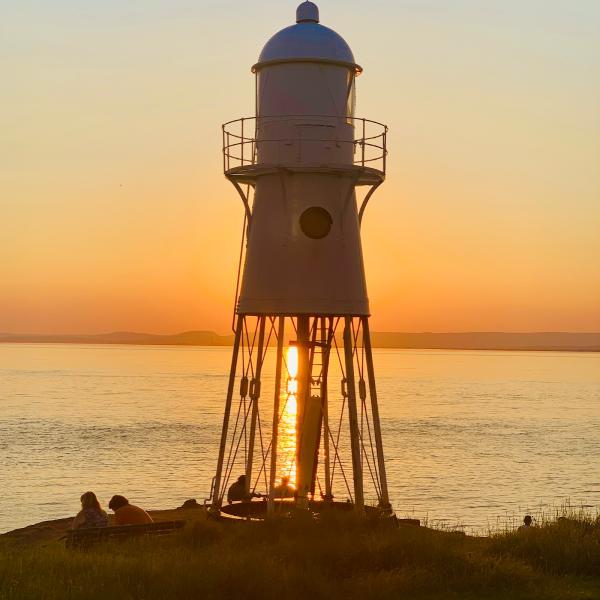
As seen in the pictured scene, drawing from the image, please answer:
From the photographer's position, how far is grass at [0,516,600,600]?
17641 millimetres

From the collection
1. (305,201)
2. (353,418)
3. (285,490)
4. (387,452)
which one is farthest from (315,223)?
(387,452)

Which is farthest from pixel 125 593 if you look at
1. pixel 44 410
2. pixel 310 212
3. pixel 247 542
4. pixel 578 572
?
pixel 44 410

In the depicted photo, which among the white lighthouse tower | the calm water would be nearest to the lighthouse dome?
the white lighthouse tower

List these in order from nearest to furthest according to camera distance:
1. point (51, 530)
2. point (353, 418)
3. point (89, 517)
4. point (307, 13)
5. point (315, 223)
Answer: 1. point (89, 517)
2. point (353, 418)
3. point (315, 223)
4. point (307, 13)
5. point (51, 530)

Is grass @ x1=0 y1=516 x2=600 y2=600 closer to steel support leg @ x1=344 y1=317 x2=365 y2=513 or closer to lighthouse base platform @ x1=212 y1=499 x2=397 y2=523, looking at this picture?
lighthouse base platform @ x1=212 y1=499 x2=397 y2=523

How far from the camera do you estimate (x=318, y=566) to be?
759 inches

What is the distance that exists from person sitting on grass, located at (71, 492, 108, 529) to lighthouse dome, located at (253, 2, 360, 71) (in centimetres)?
1096

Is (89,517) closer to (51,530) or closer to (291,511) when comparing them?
(291,511)

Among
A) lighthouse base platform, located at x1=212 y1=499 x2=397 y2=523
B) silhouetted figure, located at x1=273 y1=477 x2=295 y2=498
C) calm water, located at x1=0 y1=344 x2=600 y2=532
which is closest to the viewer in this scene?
A: lighthouse base platform, located at x1=212 y1=499 x2=397 y2=523

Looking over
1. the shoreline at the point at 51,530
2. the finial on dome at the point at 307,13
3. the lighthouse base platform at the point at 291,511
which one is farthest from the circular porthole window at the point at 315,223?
the shoreline at the point at 51,530

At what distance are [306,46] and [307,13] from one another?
162cm

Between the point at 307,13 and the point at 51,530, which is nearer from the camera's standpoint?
the point at 307,13

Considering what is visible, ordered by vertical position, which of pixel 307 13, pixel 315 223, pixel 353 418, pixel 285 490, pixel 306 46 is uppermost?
pixel 307 13

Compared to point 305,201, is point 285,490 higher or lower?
lower
